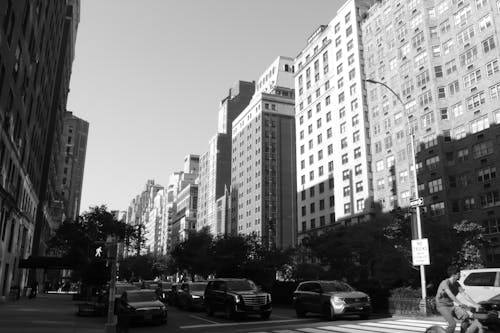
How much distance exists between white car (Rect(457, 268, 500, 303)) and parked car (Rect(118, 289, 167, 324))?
12.5 m

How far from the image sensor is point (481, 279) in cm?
1662

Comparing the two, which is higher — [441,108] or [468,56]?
[468,56]

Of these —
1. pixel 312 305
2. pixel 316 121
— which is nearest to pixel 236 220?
pixel 316 121

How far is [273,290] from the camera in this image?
34656mm

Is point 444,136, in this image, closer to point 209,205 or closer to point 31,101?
point 31,101

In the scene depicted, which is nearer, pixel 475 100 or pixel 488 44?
pixel 488 44

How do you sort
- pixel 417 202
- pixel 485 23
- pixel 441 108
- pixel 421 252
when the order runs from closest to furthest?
pixel 421 252
pixel 417 202
pixel 485 23
pixel 441 108

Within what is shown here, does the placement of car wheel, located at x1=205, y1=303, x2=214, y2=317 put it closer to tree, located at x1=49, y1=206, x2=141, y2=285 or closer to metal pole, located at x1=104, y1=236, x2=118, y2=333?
metal pole, located at x1=104, y1=236, x2=118, y2=333

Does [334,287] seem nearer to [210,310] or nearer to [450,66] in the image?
[210,310]

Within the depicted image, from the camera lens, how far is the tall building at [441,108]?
183ft

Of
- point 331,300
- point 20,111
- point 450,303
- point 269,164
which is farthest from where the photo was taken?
point 269,164

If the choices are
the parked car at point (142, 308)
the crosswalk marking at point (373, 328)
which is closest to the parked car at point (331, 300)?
the crosswalk marking at point (373, 328)

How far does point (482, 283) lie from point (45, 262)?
1895 inches

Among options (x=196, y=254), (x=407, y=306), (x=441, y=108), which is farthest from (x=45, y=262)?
(x=441, y=108)
